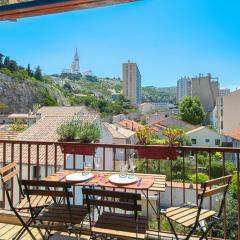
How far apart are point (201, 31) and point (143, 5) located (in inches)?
2176

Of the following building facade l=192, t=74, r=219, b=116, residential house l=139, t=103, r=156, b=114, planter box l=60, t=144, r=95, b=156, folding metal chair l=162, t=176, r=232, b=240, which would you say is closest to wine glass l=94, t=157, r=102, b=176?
planter box l=60, t=144, r=95, b=156

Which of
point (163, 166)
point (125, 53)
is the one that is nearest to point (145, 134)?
point (163, 166)

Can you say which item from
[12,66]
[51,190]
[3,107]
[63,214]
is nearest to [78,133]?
[63,214]

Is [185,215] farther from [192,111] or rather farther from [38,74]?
[38,74]

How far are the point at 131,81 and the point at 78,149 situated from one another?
109 m

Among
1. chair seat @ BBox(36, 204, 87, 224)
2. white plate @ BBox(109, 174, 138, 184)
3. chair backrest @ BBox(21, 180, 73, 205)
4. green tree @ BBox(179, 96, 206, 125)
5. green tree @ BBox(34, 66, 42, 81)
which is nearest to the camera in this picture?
chair backrest @ BBox(21, 180, 73, 205)

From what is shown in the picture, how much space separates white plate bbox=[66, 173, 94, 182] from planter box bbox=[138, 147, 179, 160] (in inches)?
28.8

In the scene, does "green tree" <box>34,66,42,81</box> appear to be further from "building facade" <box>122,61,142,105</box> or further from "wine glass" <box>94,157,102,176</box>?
"wine glass" <box>94,157,102,176</box>

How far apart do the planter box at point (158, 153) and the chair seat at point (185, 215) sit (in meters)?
0.64

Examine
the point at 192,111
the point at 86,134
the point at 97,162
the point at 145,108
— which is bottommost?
the point at 97,162

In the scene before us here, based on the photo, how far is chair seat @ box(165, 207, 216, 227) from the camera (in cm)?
270

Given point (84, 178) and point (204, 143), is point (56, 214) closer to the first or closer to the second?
point (84, 178)

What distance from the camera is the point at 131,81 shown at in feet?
367

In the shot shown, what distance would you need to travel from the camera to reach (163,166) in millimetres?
20000
